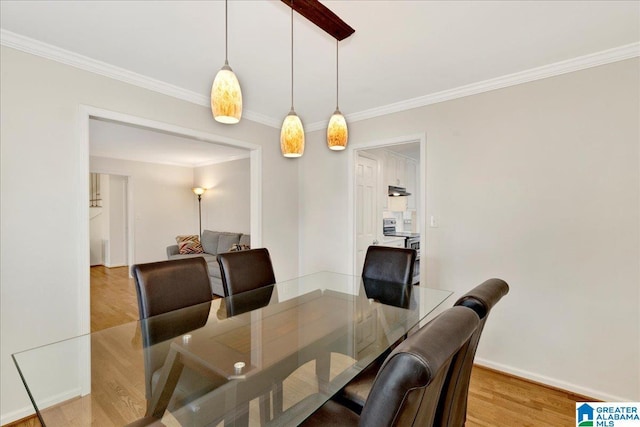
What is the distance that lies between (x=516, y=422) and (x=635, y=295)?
3.86 feet

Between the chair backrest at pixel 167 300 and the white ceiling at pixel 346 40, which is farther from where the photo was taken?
the white ceiling at pixel 346 40

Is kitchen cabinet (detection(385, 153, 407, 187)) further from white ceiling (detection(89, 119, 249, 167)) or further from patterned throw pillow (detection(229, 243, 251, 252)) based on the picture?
patterned throw pillow (detection(229, 243, 251, 252))

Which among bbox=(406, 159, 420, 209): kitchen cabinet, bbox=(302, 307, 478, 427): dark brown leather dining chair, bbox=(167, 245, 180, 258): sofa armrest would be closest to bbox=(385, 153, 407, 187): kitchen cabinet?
bbox=(406, 159, 420, 209): kitchen cabinet

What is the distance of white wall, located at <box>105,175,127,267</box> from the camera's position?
6.67 meters

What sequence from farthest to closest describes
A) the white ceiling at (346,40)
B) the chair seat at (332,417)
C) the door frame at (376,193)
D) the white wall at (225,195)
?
the white wall at (225,195) → the door frame at (376,193) → the white ceiling at (346,40) → the chair seat at (332,417)

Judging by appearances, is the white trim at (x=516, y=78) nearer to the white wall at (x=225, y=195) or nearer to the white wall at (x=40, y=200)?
the white wall at (x=40, y=200)

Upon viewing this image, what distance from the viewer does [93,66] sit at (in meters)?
2.19

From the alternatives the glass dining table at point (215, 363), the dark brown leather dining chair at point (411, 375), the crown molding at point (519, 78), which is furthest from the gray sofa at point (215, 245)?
the dark brown leather dining chair at point (411, 375)

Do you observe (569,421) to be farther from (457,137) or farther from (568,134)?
(457,137)

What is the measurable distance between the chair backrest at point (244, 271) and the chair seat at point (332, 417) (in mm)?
1158

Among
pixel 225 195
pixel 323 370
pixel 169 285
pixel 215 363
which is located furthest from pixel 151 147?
pixel 323 370

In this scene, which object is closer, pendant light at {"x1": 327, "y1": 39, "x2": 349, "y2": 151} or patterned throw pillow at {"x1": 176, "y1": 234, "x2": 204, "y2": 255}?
pendant light at {"x1": 327, "y1": 39, "x2": 349, "y2": 151}

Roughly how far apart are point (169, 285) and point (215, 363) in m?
0.72

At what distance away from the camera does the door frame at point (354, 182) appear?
2.84m
